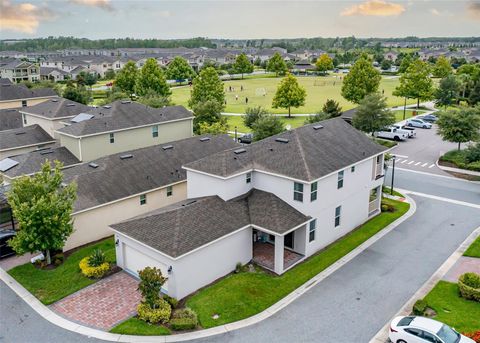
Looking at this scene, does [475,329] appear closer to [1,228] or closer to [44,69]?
[1,228]

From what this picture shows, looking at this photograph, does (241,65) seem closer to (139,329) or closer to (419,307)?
(419,307)

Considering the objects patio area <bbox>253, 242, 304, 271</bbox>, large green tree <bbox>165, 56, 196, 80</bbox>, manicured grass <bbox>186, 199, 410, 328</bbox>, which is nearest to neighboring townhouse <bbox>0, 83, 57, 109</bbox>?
patio area <bbox>253, 242, 304, 271</bbox>

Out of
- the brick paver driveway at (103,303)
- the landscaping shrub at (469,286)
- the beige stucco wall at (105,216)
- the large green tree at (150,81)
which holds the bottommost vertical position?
the brick paver driveway at (103,303)

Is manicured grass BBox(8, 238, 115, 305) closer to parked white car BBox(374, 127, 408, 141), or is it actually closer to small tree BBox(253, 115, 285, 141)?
small tree BBox(253, 115, 285, 141)

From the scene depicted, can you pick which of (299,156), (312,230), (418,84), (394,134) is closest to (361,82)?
(418,84)

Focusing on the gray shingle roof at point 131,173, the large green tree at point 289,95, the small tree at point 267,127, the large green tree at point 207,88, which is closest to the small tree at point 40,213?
the gray shingle roof at point 131,173

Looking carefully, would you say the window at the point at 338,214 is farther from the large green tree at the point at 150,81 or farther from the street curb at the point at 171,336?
the large green tree at the point at 150,81

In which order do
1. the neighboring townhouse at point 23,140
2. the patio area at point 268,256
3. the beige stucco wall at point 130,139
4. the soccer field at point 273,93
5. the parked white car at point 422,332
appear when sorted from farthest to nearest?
1. the soccer field at point 273,93
2. the neighboring townhouse at point 23,140
3. the beige stucco wall at point 130,139
4. the patio area at point 268,256
5. the parked white car at point 422,332

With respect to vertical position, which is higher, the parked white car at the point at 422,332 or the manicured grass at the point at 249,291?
the parked white car at the point at 422,332
